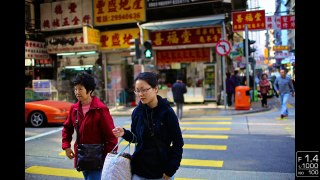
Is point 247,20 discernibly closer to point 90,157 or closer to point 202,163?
point 202,163

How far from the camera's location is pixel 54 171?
6445 millimetres

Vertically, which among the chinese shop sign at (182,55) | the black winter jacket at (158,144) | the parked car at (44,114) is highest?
the chinese shop sign at (182,55)

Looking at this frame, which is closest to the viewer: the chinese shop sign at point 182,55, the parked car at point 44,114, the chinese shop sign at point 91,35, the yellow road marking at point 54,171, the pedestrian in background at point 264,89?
the yellow road marking at point 54,171

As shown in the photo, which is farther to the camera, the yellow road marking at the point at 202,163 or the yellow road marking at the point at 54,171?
the yellow road marking at the point at 202,163

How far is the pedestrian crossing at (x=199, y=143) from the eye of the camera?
6500 mm

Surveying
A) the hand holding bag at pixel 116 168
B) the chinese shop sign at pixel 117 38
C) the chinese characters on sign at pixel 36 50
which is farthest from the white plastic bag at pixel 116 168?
the chinese characters on sign at pixel 36 50

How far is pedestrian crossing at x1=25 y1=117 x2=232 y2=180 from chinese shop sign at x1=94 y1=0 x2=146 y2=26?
736 cm

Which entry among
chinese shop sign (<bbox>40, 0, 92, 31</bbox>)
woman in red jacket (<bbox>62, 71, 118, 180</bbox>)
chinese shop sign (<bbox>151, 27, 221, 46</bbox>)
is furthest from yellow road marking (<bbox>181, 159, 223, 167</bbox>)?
chinese shop sign (<bbox>40, 0, 92, 31</bbox>)

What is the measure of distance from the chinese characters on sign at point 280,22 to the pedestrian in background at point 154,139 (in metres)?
15.9

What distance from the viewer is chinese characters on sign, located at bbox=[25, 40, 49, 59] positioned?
19609 mm
